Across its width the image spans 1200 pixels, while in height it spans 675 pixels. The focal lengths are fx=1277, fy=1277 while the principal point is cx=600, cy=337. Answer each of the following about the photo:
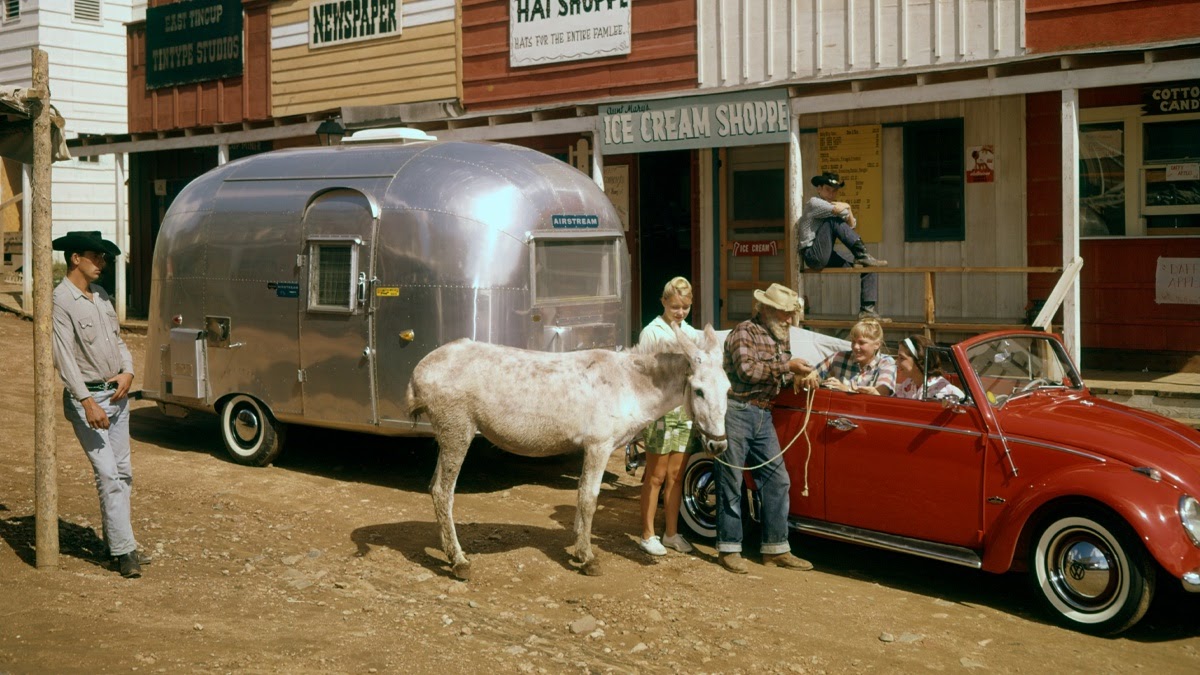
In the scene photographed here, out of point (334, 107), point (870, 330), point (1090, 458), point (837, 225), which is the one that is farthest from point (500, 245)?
point (334, 107)

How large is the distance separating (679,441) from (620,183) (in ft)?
29.6

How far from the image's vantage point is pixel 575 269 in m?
11.0

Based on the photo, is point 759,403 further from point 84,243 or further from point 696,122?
point 696,122

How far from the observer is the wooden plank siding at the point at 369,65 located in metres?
18.3

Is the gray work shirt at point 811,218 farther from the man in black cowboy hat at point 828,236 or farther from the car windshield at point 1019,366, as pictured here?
the car windshield at point 1019,366

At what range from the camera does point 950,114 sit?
47.0 ft

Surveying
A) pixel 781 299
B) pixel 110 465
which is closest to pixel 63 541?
pixel 110 465

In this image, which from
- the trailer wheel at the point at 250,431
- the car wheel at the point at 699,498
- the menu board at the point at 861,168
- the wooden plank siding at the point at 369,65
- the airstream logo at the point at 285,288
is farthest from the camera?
the wooden plank siding at the point at 369,65

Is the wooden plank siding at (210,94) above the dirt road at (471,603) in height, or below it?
above

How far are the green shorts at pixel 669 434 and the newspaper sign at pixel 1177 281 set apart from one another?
6888 mm

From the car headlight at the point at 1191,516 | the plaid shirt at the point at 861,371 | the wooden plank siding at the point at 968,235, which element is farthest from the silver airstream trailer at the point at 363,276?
the car headlight at the point at 1191,516

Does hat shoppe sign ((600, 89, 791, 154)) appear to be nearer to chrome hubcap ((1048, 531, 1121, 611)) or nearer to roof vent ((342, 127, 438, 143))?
roof vent ((342, 127, 438, 143))

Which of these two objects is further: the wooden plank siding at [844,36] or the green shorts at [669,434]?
the wooden plank siding at [844,36]

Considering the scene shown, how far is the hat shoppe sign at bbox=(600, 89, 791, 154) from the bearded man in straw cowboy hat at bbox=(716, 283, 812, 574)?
229 inches
